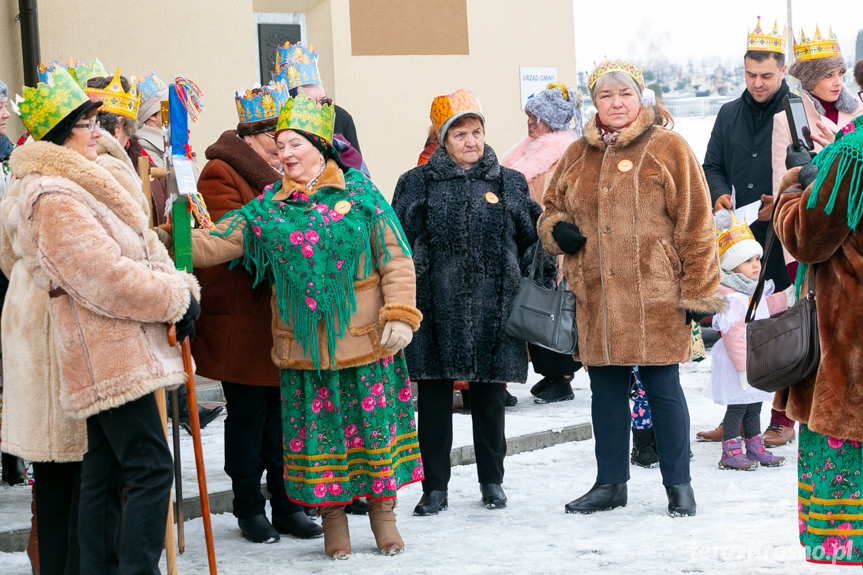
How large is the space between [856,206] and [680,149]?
6.15ft

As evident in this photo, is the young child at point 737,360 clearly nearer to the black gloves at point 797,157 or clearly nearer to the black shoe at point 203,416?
the black gloves at point 797,157

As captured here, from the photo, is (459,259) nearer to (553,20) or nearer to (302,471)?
(302,471)

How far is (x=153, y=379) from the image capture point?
142 inches

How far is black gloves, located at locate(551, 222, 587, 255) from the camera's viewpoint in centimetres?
511

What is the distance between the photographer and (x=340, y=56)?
10477 millimetres

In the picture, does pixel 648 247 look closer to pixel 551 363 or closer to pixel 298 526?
pixel 298 526

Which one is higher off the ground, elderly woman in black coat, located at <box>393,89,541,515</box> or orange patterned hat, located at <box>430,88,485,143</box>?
orange patterned hat, located at <box>430,88,485,143</box>

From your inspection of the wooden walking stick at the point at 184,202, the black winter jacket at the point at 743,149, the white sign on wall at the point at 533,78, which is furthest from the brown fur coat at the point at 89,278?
the white sign on wall at the point at 533,78

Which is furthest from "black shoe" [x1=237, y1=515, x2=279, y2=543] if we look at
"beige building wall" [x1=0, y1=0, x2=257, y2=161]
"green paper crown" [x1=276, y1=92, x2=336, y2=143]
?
"beige building wall" [x1=0, y1=0, x2=257, y2=161]

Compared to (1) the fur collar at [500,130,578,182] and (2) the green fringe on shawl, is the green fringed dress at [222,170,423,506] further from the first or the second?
(1) the fur collar at [500,130,578,182]

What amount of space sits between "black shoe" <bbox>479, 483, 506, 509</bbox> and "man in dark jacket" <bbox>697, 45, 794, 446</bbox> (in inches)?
73.9

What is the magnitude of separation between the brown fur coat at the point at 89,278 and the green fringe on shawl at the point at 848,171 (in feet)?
6.77

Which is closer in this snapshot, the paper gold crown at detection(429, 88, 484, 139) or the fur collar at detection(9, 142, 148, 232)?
the fur collar at detection(9, 142, 148, 232)

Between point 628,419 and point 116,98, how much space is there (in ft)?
9.18
